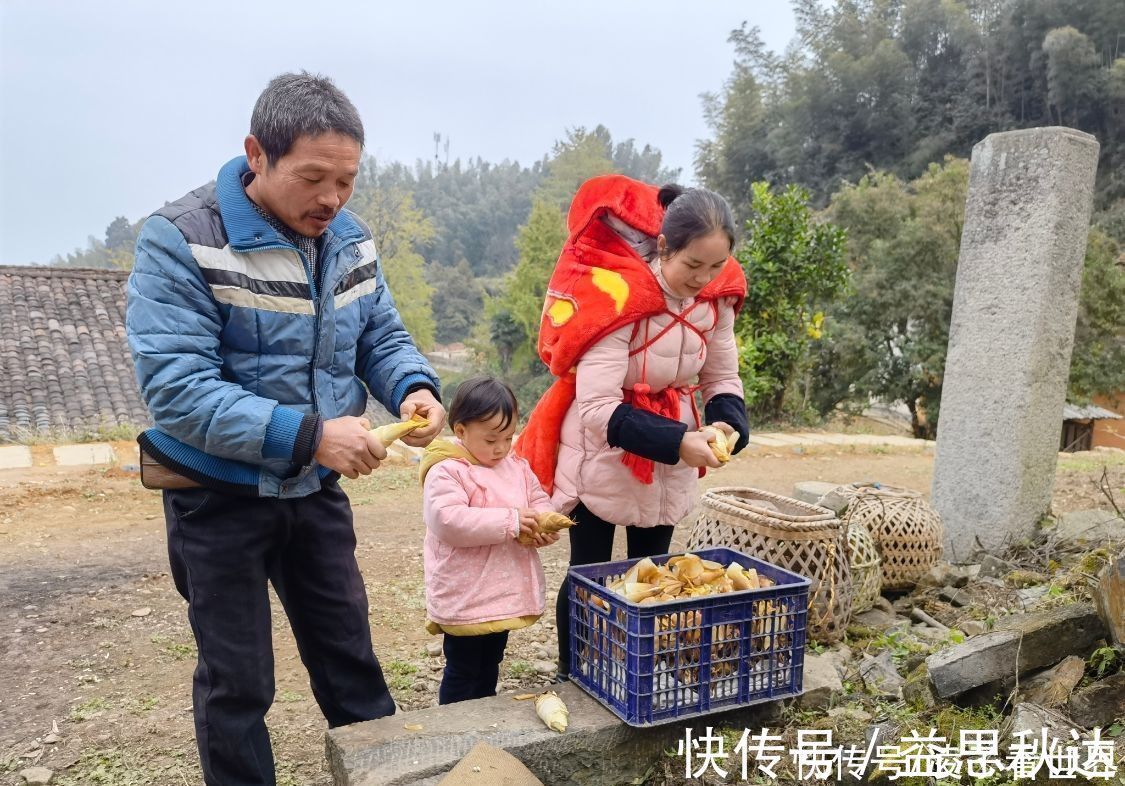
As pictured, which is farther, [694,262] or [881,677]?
[881,677]

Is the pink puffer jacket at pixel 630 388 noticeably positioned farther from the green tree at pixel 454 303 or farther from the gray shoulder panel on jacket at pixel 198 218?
the green tree at pixel 454 303

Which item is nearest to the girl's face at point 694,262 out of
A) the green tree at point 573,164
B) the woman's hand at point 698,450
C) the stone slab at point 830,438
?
the woman's hand at point 698,450

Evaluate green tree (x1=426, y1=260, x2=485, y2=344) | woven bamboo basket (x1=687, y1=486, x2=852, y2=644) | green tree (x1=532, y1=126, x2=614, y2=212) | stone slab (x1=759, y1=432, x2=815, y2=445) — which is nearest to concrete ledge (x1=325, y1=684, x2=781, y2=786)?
woven bamboo basket (x1=687, y1=486, x2=852, y2=644)

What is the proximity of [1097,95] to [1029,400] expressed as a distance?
31.2m

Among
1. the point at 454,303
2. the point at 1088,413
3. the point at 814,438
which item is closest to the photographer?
the point at 814,438

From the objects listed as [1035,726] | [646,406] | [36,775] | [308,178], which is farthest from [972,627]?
[36,775]

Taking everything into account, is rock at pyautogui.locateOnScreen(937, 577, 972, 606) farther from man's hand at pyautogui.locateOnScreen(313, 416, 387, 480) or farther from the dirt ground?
man's hand at pyautogui.locateOnScreen(313, 416, 387, 480)

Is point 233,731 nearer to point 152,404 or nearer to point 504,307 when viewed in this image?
point 152,404

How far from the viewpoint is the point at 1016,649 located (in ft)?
8.34

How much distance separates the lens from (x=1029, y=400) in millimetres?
4469

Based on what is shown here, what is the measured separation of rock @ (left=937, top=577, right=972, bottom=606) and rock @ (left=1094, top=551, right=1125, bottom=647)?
140cm

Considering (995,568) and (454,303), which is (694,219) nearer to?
(995,568)

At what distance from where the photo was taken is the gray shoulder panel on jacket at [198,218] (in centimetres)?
188

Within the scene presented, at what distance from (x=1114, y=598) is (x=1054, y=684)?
1.04ft
